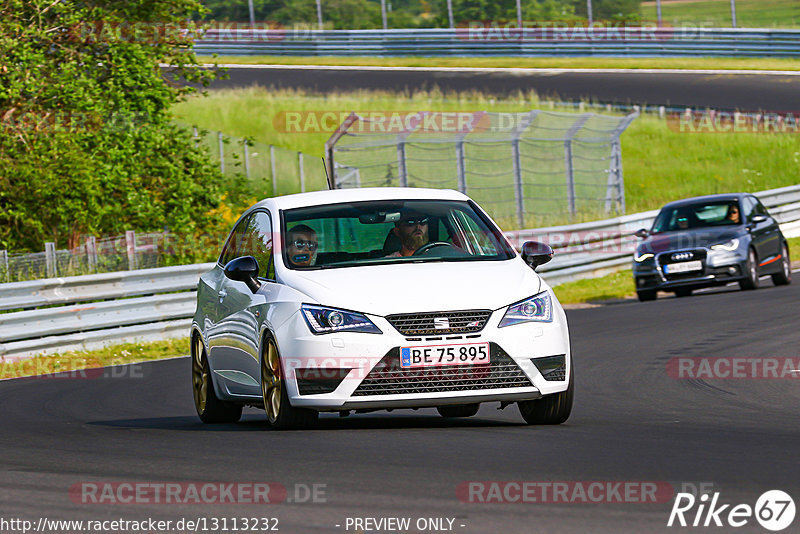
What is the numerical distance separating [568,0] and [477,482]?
140 ft

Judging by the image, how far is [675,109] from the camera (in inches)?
1644

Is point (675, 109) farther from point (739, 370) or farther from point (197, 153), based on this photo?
point (739, 370)

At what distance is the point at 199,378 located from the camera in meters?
10.9

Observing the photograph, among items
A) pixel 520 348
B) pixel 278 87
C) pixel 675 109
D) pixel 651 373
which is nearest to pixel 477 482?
pixel 520 348

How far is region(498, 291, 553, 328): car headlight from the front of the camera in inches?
339

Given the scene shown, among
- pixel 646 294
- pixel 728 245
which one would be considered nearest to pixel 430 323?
pixel 728 245

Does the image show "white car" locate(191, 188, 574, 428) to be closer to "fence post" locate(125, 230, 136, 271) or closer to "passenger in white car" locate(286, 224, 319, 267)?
"passenger in white car" locate(286, 224, 319, 267)

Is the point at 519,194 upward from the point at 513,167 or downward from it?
downward

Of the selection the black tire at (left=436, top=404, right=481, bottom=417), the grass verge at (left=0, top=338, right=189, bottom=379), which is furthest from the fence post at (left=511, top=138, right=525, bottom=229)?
the black tire at (left=436, top=404, right=481, bottom=417)

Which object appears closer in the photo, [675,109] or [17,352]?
[17,352]

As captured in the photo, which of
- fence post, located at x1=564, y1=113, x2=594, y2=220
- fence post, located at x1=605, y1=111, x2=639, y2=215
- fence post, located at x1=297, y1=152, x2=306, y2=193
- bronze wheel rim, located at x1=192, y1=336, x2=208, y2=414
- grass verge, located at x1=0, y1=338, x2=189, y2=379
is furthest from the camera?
fence post, located at x1=605, y1=111, x2=639, y2=215

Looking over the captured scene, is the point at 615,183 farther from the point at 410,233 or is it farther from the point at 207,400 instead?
the point at 410,233

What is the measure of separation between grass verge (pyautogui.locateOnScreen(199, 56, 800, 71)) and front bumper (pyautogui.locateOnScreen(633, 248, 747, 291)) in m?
25.5

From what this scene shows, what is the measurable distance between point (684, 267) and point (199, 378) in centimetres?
1237
